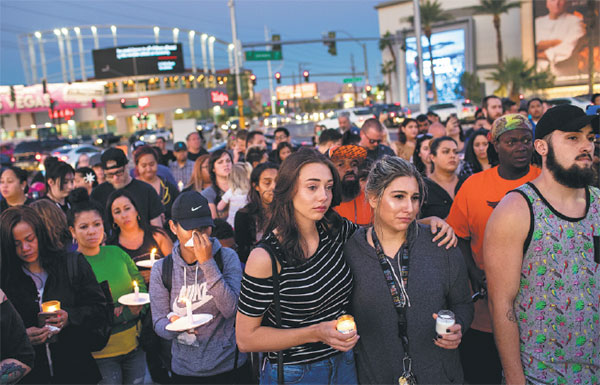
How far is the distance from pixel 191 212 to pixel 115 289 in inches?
44.5

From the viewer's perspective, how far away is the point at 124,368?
411 centimetres

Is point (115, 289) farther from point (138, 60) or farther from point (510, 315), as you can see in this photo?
point (138, 60)

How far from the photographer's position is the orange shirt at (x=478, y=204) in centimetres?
388

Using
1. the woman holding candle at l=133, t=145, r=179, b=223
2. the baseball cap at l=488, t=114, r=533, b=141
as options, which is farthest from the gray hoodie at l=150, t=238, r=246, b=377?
the woman holding candle at l=133, t=145, r=179, b=223

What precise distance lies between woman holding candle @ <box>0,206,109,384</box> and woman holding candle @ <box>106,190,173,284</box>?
105 cm

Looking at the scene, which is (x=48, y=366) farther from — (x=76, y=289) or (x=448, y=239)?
(x=448, y=239)

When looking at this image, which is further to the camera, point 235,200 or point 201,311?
point 235,200

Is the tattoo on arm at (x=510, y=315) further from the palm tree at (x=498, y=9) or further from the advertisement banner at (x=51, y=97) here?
the advertisement banner at (x=51, y=97)

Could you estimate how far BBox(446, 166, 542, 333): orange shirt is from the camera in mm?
3883

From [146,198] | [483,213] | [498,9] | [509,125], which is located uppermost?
[498,9]

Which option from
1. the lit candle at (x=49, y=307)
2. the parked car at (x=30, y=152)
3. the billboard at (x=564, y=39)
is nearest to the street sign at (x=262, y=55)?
the parked car at (x=30, y=152)

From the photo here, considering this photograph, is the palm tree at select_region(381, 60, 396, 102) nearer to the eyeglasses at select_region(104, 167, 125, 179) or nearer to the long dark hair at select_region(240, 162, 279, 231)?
the eyeglasses at select_region(104, 167, 125, 179)

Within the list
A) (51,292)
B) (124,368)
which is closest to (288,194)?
(51,292)

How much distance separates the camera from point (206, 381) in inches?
136
